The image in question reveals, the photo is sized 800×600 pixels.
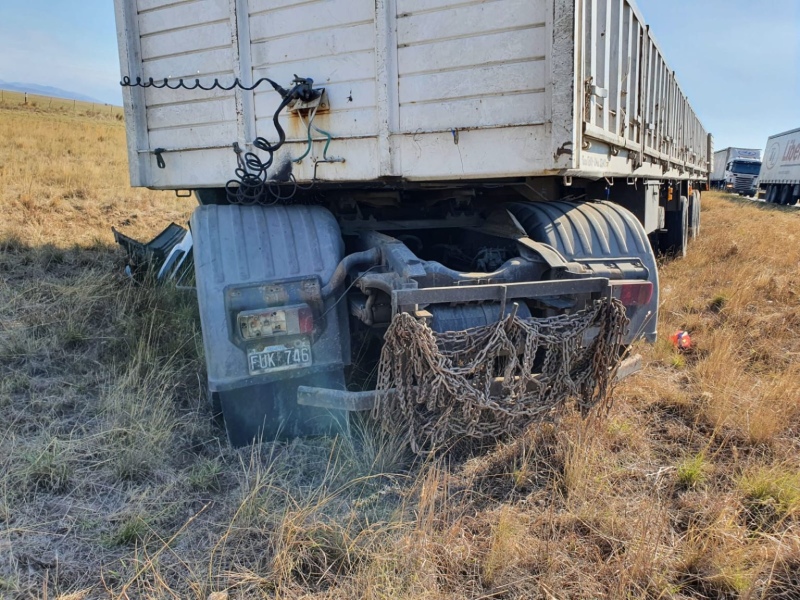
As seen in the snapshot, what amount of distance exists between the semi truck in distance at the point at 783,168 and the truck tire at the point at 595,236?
2626 cm

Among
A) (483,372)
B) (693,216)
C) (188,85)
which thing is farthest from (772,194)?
(483,372)

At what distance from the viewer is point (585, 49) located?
3.04 m

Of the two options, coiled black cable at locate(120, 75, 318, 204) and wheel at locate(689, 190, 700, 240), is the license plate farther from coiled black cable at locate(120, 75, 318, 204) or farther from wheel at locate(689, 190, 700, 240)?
wheel at locate(689, 190, 700, 240)

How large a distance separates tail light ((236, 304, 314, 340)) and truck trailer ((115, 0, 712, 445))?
0.03ft

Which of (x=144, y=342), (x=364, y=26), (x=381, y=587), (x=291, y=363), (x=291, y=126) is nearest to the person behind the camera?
(x=381, y=587)

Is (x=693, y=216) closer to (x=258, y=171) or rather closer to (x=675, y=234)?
(x=675, y=234)

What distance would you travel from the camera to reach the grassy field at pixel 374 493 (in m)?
2.05

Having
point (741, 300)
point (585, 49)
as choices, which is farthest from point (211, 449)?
point (741, 300)

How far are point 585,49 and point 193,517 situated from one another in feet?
9.45

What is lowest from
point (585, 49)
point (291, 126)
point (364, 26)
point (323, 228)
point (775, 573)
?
point (775, 573)

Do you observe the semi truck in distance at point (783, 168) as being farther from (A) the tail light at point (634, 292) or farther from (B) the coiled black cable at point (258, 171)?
(B) the coiled black cable at point (258, 171)

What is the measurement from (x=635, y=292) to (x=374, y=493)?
1.64 meters

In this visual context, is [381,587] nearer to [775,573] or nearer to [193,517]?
[193,517]

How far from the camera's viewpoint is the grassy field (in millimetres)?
2051
